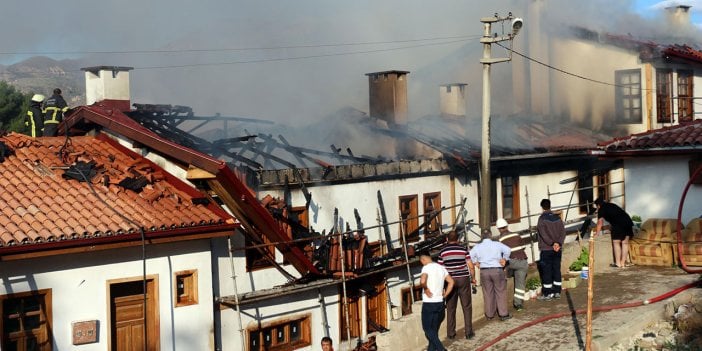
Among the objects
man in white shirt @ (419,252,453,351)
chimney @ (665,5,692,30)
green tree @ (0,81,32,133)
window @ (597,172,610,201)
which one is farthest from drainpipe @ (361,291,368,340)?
green tree @ (0,81,32,133)

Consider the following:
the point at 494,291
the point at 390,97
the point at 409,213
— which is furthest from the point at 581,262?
the point at 390,97

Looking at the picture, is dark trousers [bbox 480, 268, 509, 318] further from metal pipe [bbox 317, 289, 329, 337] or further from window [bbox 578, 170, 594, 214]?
window [bbox 578, 170, 594, 214]

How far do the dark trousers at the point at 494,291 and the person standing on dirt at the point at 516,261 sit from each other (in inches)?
21.5

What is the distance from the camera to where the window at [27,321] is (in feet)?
38.1

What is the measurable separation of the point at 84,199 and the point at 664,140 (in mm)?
13105

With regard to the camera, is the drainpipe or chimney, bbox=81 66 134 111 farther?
chimney, bbox=81 66 134 111

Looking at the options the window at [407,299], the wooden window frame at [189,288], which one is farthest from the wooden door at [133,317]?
the window at [407,299]

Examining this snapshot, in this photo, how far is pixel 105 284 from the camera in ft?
40.7

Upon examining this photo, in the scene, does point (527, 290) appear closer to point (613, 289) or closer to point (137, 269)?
point (613, 289)

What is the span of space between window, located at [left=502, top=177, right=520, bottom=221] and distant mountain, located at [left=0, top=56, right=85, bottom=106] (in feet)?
383

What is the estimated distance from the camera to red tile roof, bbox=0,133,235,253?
38.5 feet

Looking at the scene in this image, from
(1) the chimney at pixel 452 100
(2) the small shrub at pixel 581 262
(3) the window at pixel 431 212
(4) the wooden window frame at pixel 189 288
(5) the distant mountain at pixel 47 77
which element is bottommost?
(2) the small shrub at pixel 581 262

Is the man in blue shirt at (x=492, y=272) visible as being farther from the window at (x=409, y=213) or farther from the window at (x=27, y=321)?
the window at (x=27, y=321)

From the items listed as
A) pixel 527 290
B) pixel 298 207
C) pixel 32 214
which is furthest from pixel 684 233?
pixel 32 214
